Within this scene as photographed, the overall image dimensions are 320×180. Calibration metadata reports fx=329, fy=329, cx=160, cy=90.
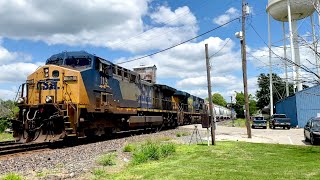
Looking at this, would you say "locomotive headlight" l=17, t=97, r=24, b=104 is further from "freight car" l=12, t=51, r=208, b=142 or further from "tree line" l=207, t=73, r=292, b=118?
"tree line" l=207, t=73, r=292, b=118

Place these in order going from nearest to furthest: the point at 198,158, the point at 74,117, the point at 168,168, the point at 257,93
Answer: the point at 168,168, the point at 198,158, the point at 74,117, the point at 257,93

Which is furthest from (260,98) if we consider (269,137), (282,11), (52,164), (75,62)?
(52,164)

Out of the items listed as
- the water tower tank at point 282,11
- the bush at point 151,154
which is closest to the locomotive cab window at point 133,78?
the bush at point 151,154

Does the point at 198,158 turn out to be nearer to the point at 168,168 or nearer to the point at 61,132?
the point at 168,168

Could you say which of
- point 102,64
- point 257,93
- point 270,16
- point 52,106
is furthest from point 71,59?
point 257,93

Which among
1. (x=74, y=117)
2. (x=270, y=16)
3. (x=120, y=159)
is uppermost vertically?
(x=270, y=16)

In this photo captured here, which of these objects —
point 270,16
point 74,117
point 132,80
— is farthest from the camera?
point 270,16

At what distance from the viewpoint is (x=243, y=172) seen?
7648 mm

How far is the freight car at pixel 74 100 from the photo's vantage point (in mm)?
14500

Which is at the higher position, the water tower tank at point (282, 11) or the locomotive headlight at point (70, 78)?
the water tower tank at point (282, 11)

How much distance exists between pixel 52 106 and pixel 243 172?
9712 mm

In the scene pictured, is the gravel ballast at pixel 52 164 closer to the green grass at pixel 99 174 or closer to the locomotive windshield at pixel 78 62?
the green grass at pixel 99 174

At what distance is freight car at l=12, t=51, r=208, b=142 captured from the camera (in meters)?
14.5

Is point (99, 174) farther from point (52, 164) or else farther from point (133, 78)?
point (133, 78)
